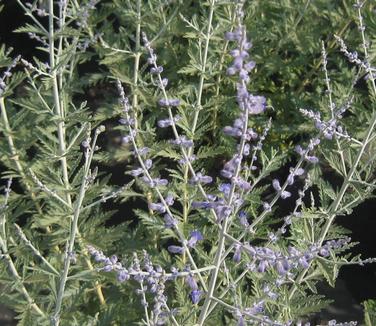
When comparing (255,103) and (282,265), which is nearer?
(255,103)

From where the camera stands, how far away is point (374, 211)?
5820mm

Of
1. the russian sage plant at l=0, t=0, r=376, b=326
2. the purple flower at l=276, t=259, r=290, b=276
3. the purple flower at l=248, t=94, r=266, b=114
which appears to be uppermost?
the purple flower at l=248, t=94, r=266, b=114

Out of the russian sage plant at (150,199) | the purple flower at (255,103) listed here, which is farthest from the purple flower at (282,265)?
the purple flower at (255,103)

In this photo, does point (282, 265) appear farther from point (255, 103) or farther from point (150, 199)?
point (150, 199)

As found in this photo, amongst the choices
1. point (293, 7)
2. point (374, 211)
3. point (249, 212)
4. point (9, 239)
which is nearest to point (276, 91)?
point (293, 7)

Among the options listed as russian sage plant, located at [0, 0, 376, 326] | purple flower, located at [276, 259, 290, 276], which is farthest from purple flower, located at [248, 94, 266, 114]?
purple flower, located at [276, 259, 290, 276]

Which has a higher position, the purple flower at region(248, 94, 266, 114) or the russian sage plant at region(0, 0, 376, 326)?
the purple flower at region(248, 94, 266, 114)

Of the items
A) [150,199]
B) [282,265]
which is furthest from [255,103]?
[150,199]

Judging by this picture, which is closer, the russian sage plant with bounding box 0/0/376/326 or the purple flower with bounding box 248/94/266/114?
the purple flower with bounding box 248/94/266/114

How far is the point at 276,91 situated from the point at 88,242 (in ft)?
8.82

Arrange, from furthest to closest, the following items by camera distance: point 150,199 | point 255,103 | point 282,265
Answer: point 150,199
point 282,265
point 255,103

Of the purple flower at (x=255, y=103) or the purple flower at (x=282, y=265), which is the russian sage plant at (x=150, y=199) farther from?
the purple flower at (x=255, y=103)

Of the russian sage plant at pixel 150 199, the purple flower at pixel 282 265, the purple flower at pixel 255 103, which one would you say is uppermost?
the purple flower at pixel 255 103

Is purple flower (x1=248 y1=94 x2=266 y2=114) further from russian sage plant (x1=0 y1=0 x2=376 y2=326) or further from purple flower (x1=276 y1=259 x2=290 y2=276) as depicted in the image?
purple flower (x1=276 y1=259 x2=290 y2=276)
